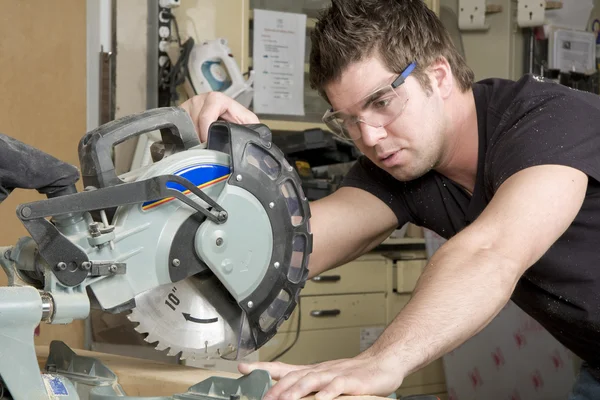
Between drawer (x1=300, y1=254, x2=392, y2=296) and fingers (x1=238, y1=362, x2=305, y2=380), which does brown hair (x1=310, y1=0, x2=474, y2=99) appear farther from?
drawer (x1=300, y1=254, x2=392, y2=296)

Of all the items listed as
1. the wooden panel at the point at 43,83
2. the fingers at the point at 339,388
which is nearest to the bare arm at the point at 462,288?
the fingers at the point at 339,388

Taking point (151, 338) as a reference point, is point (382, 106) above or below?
above

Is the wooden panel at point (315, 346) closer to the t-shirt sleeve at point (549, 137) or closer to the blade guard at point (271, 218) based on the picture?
the t-shirt sleeve at point (549, 137)

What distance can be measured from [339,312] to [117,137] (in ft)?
8.80

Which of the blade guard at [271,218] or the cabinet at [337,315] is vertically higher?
the blade guard at [271,218]

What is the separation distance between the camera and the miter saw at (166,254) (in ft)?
3.62

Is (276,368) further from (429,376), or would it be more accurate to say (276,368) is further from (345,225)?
(429,376)

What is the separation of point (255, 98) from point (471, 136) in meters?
1.92

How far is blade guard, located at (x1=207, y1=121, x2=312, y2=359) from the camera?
1270 mm

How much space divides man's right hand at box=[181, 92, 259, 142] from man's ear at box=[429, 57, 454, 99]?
0.53 metres

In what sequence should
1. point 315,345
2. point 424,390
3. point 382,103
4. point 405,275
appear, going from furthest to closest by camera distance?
1. point 424,390
2. point 405,275
3. point 315,345
4. point 382,103

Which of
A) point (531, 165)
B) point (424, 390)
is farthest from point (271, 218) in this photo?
Answer: point (424, 390)

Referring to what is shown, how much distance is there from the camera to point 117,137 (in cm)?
Answer: 123

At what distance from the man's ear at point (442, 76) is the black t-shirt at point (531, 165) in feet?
0.25
